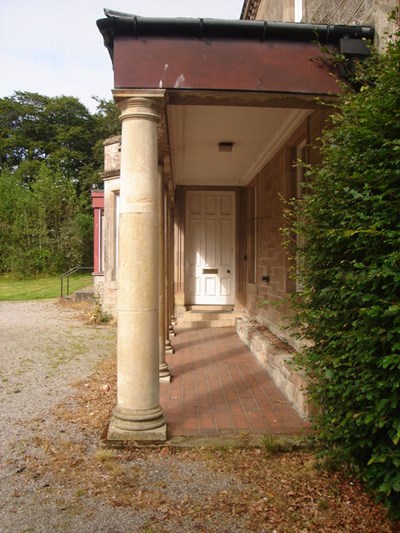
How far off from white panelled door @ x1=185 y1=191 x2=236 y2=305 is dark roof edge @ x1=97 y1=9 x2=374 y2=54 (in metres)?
7.19

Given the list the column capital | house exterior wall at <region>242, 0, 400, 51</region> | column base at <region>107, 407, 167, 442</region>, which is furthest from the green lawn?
the column capital

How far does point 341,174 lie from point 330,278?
0.67 meters

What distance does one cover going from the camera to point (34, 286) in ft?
71.9

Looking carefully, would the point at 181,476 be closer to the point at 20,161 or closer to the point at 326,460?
the point at 326,460

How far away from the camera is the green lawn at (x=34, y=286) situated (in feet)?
61.4

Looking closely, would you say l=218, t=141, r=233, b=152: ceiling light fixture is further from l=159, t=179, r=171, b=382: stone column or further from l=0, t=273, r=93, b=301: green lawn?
l=0, t=273, r=93, b=301: green lawn

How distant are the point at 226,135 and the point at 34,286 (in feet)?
56.1

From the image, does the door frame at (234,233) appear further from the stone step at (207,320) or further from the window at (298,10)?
the window at (298,10)

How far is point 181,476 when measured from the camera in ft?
11.5

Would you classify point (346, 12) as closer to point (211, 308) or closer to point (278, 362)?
point (278, 362)

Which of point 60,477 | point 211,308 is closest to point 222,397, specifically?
point 60,477

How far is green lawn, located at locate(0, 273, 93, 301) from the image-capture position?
61.4 feet

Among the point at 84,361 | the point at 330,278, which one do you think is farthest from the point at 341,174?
the point at 84,361

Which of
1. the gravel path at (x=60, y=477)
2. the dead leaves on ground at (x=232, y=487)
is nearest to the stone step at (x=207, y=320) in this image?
the gravel path at (x=60, y=477)
